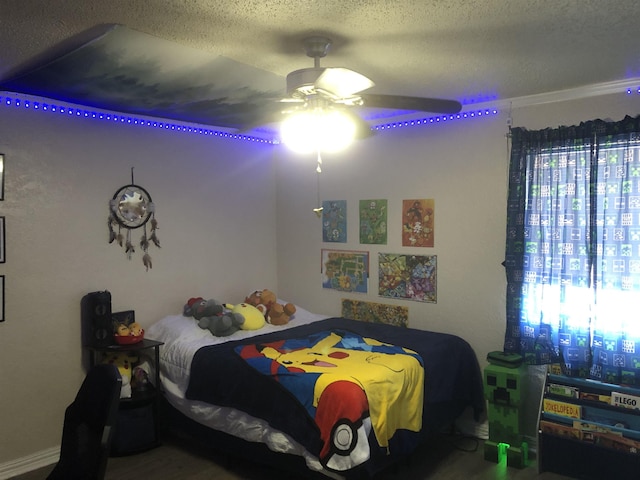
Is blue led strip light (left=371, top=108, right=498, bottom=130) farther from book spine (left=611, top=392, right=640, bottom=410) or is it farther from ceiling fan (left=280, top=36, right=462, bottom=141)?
book spine (left=611, top=392, right=640, bottom=410)

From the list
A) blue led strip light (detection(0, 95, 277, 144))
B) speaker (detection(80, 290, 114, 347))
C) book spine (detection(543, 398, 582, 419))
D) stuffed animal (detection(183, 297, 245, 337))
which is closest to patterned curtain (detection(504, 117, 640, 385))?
book spine (detection(543, 398, 582, 419))

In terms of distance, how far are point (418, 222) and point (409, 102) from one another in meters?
1.74

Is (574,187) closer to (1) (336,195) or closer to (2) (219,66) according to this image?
(1) (336,195)

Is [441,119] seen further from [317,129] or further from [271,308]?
[271,308]

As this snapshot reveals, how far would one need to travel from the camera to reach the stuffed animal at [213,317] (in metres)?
3.71

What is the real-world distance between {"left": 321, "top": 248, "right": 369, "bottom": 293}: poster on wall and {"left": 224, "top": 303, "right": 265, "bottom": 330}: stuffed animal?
0.77 meters

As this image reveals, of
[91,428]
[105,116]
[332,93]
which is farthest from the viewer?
[105,116]

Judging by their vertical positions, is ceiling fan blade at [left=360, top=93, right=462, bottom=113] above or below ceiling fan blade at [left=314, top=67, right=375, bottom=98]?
below

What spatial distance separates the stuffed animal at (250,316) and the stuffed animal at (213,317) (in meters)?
0.05

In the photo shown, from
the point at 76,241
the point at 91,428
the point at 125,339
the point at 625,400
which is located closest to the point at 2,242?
the point at 76,241

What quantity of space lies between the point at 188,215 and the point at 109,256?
0.74m

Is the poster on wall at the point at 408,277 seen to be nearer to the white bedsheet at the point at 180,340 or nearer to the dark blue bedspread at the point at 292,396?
the dark blue bedspread at the point at 292,396

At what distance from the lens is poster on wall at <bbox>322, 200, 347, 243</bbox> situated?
176 inches

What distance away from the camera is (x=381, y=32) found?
7.52 feet
